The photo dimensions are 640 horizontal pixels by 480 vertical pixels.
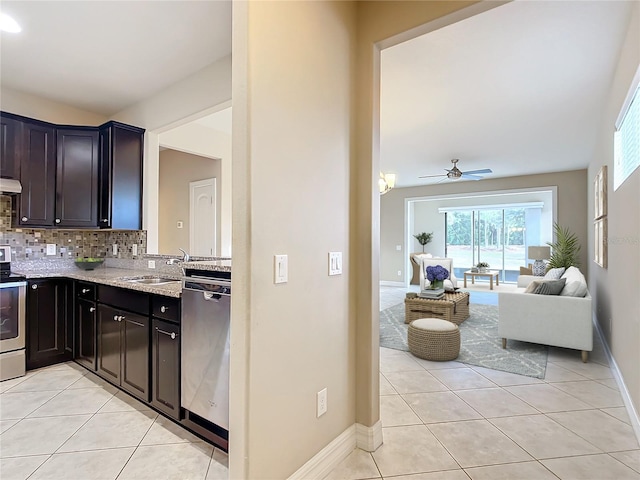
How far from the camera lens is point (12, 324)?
2.94 meters

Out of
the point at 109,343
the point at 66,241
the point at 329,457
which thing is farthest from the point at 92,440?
the point at 66,241

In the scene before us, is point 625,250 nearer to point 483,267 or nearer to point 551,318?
point 551,318

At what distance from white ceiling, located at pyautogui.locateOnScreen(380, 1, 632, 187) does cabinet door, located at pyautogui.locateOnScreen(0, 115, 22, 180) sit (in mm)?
3530

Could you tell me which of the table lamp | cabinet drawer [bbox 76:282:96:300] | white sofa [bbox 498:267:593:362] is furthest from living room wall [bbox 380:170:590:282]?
cabinet drawer [bbox 76:282:96:300]

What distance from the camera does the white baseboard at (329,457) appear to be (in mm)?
1587

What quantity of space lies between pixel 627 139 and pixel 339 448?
124 inches

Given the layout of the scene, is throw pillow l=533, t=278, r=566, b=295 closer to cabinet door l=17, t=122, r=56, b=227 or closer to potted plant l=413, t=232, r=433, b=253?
cabinet door l=17, t=122, r=56, b=227

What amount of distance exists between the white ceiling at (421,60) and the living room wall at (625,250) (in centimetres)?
23

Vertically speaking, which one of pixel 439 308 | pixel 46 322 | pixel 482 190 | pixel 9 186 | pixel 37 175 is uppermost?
pixel 482 190

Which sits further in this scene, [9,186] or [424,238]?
[424,238]

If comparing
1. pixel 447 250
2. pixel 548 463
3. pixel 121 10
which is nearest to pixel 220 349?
pixel 548 463

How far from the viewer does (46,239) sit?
12.1 ft

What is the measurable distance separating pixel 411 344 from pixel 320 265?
2.35m

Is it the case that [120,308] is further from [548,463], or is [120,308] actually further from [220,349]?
[548,463]
